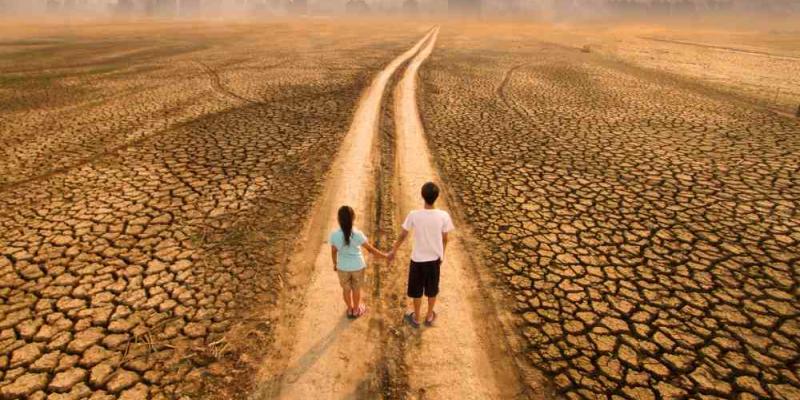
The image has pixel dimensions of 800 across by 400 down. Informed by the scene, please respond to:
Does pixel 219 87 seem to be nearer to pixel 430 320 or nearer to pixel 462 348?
pixel 430 320

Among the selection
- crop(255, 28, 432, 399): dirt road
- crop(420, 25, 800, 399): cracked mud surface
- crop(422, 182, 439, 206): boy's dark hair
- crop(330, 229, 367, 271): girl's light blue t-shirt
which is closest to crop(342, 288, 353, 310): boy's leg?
crop(255, 28, 432, 399): dirt road

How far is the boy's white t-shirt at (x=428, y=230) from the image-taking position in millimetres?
3785

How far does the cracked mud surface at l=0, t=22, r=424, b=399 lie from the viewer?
3.74 metres

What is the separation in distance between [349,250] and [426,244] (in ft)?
2.43

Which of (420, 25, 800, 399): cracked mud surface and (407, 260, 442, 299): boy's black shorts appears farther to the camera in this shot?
(407, 260, 442, 299): boy's black shorts

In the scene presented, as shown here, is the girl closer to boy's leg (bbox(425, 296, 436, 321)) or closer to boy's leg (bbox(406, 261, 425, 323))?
boy's leg (bbox(406, 261, 425, 323))

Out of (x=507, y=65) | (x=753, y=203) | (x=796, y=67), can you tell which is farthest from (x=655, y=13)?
(x=753, y=203)

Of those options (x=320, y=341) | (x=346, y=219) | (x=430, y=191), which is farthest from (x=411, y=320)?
(x=430, y=191)

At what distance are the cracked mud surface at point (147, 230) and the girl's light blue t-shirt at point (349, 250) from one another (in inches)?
42.2

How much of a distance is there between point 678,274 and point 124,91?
54.9 feet

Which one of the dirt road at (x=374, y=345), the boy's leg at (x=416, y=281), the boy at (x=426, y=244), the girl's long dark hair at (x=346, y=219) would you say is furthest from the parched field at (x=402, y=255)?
the girl's long dark hair at (x=346, y=219)

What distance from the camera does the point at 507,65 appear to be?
2141 cm

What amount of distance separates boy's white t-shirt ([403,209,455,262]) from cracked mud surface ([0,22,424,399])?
1.78 m

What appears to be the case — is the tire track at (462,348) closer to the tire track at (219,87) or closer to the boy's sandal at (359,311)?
the boy's sandal at (359,311)
